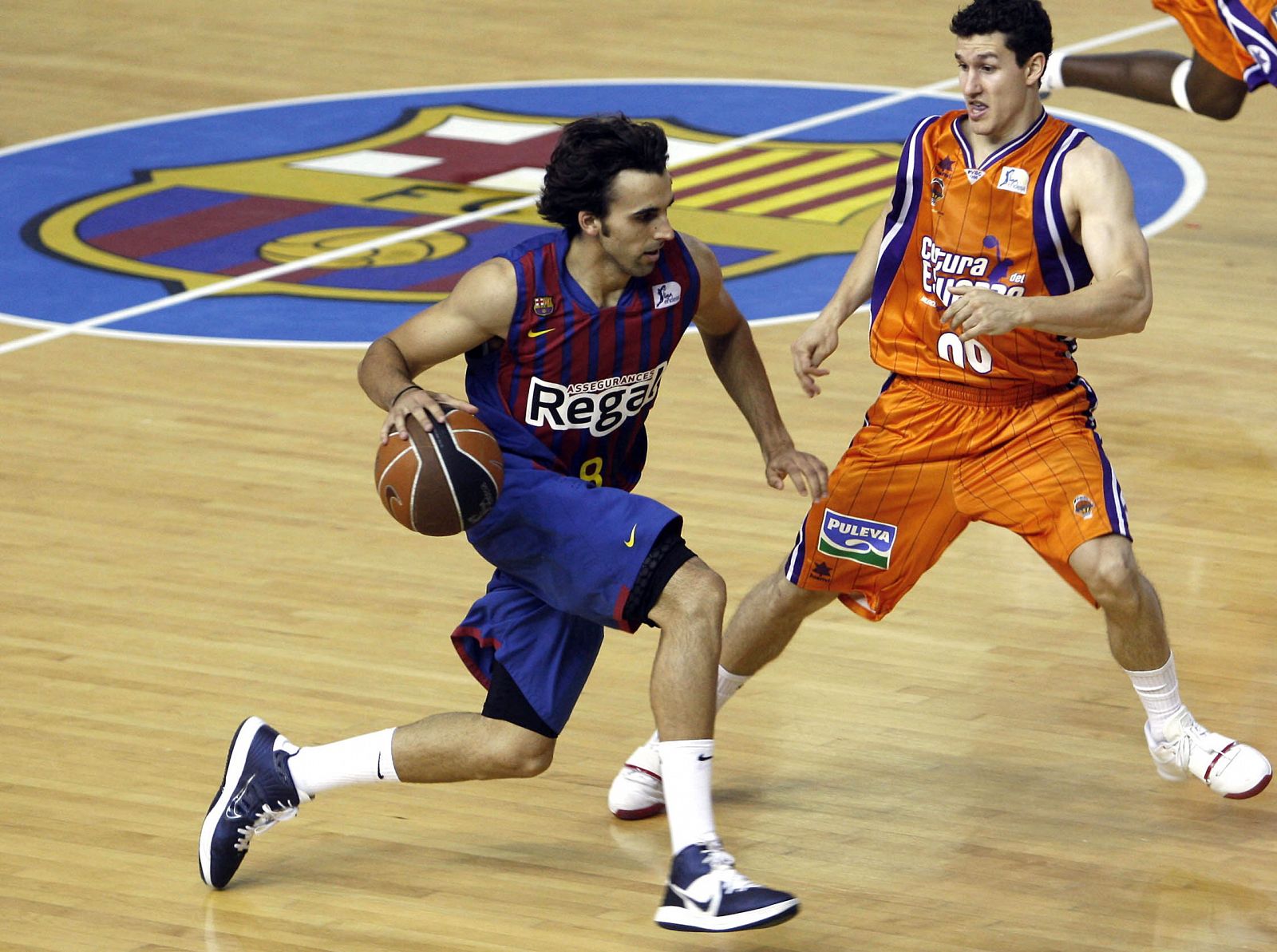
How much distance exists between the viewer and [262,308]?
33.2ft

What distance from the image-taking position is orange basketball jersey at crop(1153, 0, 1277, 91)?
897 cm

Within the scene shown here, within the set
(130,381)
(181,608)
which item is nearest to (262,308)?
(130,381)

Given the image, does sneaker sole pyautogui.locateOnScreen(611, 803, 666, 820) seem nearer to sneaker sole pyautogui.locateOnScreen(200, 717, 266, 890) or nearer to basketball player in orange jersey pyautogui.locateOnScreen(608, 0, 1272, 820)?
basketball player in orange jersey pyautogui.locateOnScreen(608, 0, 1272, 820)

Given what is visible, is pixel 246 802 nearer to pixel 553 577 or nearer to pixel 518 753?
pixel 518 753

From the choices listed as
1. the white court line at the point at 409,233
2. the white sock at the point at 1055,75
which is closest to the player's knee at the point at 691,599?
the white court line at the point at 409,233

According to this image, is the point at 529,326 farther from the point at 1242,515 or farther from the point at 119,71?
the point at 119,71

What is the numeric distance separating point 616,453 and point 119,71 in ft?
35.3

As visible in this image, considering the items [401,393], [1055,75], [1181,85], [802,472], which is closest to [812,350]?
[802,472]

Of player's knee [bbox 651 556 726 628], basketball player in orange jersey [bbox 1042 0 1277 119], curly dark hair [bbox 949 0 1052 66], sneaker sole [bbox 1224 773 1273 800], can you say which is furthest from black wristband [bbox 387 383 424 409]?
basketball player in orange jersey [bbox 1042 0 1277 119]

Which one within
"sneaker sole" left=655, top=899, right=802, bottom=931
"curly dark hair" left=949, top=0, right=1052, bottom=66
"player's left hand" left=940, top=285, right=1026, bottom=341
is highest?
"curly dark hair" left=949, top=0, right=1052, bottom=66

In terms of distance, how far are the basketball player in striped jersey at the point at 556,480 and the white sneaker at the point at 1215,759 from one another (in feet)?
3.46

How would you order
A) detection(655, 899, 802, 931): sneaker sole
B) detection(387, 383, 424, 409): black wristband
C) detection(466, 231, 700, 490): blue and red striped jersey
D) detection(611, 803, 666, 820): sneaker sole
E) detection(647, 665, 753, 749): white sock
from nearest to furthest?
detection(655, 899, 802, 931): sneaker sole, detection(387, 383, 424, 409): black wristband, detection(466, 231, 700, 490): blue and red striped jersey, detection(611, 803, 666, 820): sneaker sole, detection(647, 665, 753, 749): white sock

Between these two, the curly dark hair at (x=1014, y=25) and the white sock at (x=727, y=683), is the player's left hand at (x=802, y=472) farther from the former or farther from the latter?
the curly dark hair at (x=1014, y=25)

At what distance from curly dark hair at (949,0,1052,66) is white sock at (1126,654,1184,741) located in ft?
4.77
